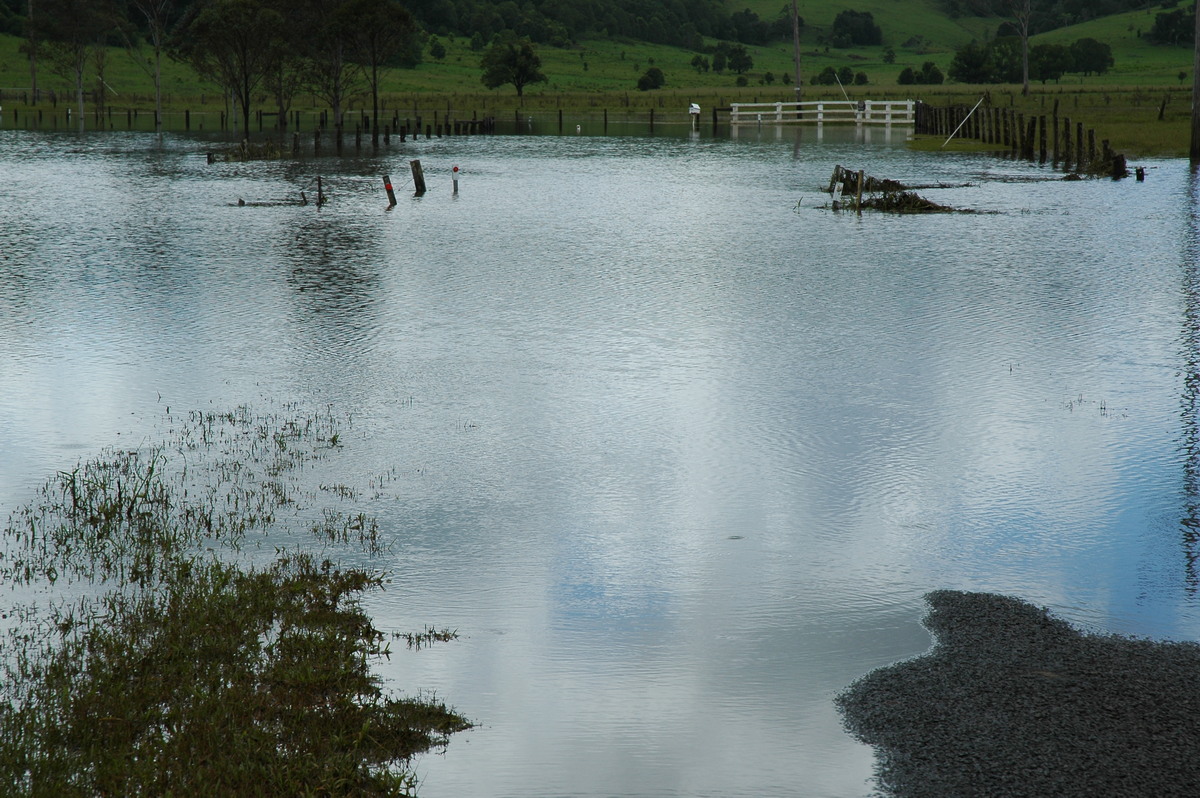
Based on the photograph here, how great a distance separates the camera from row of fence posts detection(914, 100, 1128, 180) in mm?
37188

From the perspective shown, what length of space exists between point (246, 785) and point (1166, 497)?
22.5ft

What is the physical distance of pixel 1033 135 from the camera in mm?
44156

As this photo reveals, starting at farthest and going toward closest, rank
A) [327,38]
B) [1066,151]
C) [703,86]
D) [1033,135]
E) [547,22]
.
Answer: [547,22]
[703,86]
[327,38]
[1033,135]
[1066,151]

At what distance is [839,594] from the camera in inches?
288

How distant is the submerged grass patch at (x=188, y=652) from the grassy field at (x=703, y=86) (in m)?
43.9

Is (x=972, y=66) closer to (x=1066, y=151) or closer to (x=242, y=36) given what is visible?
(x=242, y=36)

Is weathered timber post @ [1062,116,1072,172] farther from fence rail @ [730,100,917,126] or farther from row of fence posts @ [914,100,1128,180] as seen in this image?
fence rail @ [730,100,917,126]

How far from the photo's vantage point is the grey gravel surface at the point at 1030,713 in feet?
16.7

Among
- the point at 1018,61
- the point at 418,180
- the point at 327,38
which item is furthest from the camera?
the point at 1018,61

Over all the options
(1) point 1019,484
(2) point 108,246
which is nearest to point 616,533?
(1) point 1019,484

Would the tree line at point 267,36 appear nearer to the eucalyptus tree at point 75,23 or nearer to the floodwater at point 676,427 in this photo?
the eucalyptus tree at point 75,23

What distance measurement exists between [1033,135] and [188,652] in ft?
142

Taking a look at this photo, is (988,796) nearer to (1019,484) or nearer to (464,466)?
(1019,484)

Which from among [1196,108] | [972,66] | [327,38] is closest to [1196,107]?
[1196,108]
